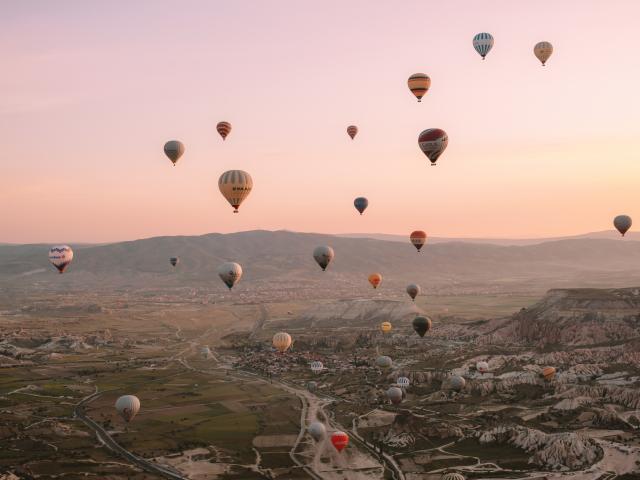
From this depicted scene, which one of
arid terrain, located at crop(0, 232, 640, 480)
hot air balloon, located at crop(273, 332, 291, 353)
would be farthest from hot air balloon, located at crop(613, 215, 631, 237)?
hot air balloon, located at crop(273, 332, 291, 353)

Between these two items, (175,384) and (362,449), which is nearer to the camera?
(362,449)

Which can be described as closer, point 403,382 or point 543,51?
point 543,51

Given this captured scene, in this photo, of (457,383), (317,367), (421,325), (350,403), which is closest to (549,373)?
(457,383)

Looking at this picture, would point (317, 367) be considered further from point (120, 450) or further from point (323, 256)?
point (120, 450)

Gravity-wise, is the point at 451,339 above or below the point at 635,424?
above

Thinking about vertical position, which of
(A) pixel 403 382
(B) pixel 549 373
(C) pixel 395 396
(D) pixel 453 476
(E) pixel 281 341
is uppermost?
(E) pixel 281 341

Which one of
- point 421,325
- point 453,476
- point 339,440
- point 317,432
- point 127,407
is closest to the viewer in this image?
point 453,476

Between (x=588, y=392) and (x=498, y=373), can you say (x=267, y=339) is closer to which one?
(x=498, y=373)

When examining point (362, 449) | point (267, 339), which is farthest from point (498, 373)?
point (267, 339)
